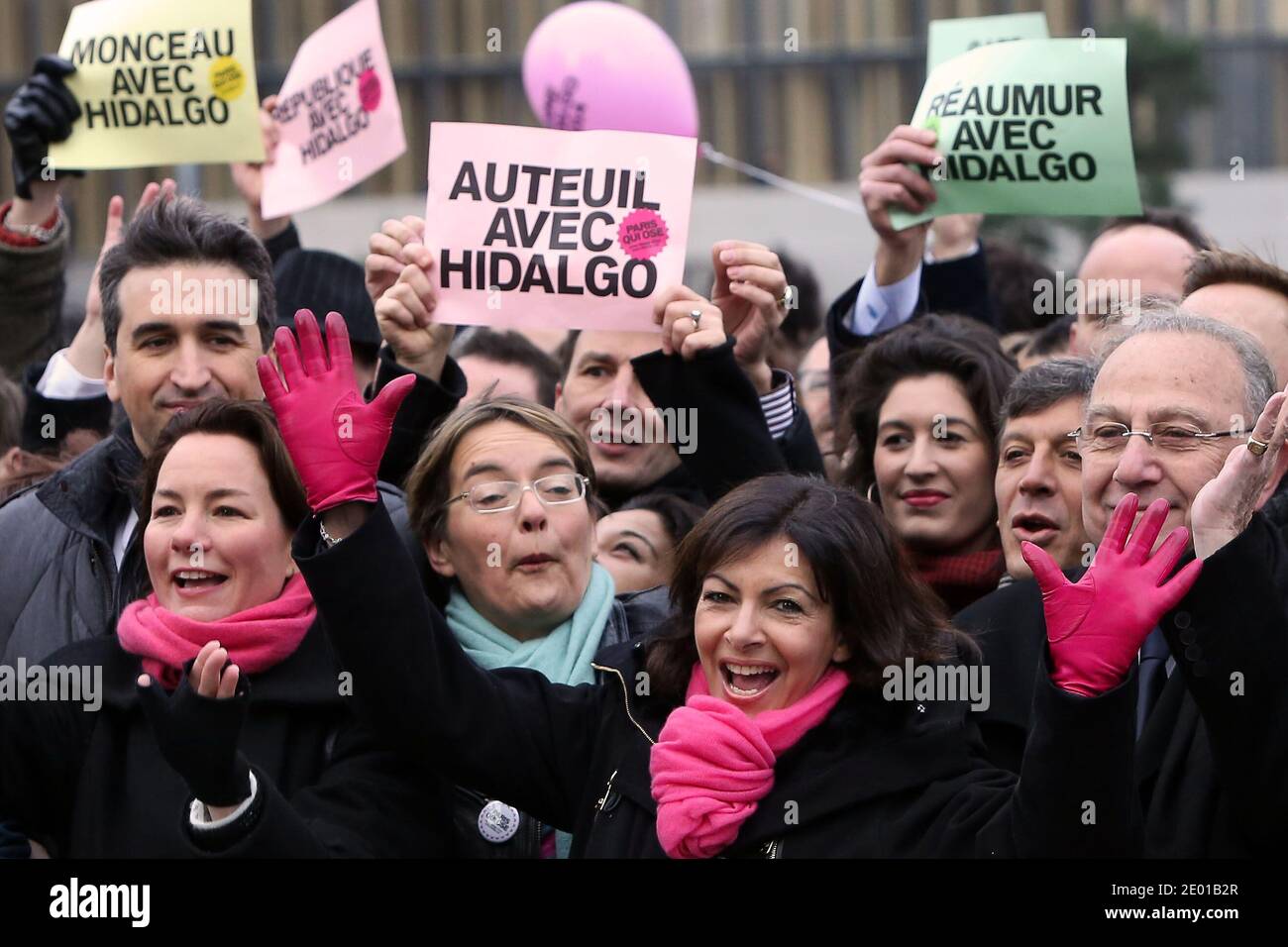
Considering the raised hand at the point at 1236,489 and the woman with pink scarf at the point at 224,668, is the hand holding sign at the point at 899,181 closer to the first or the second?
the woman with pink scarf at the point at 224,668

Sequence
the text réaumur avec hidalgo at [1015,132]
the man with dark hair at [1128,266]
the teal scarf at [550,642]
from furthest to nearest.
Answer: the man with dark hair at [1128,266]
the text réaumur avec hidalgo at [1015,132]
the teal scarf at [550,642]

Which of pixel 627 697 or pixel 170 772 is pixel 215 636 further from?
pixel 627 697

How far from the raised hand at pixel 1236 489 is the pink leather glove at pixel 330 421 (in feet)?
4.48

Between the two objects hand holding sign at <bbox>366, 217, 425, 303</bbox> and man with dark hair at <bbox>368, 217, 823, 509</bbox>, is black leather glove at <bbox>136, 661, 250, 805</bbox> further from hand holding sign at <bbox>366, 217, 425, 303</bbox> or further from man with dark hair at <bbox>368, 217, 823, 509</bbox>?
hand holding sign at <bbox>366, 217, 425, 303</bbox>

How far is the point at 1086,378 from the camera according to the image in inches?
177

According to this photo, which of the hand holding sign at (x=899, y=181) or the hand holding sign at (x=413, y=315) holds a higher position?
the hand holding sign at (x=899, y=181)

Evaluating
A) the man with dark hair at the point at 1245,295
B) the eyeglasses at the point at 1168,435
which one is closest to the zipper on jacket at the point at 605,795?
the eyeglasses at the point at 1168,435

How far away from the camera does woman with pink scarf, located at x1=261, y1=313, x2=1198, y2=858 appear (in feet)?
11.8

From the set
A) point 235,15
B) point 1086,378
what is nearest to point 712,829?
point 1086,378

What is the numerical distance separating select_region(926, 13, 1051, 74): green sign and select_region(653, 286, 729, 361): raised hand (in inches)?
75.1

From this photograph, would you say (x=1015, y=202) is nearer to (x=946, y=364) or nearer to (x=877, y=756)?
(x=946, y=364)

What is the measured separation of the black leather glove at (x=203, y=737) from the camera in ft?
11.6

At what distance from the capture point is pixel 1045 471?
178 inches

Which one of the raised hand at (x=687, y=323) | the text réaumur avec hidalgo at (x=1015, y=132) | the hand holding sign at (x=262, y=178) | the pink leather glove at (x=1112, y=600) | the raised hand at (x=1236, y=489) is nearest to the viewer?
the pink leather glove at (x=1112, y=600)
